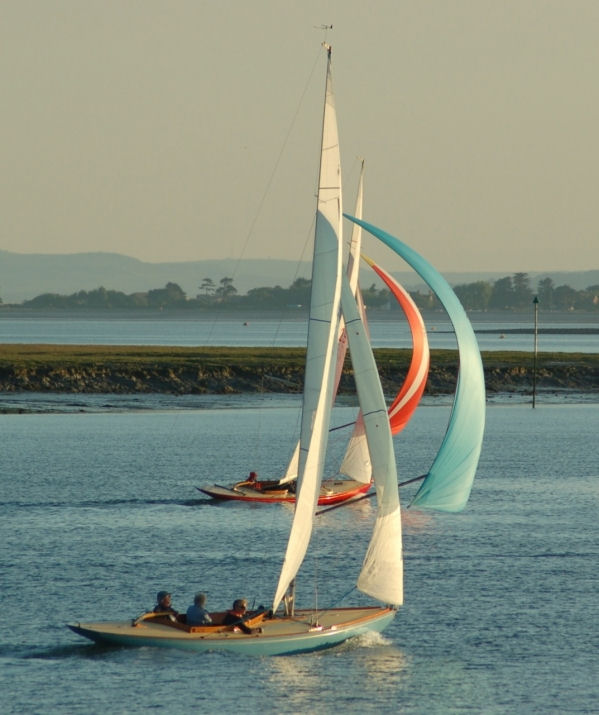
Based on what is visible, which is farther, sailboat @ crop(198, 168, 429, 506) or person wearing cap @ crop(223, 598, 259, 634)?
sailboat @ crop(198, 168, 429, 506)

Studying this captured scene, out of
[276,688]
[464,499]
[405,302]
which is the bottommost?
[276,688]

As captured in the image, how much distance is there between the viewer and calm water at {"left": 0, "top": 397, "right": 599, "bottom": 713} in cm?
3434

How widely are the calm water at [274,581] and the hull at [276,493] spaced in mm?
808

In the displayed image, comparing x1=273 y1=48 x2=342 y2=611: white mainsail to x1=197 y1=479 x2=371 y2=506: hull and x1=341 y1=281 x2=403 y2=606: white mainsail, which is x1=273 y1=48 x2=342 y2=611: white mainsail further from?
x1=197 y1=479 x2=371 y2=506: hull

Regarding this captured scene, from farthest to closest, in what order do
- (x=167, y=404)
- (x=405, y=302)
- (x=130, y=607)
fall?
(x=167, y=404)
(x=405, y=302)
(x=130, y=607)

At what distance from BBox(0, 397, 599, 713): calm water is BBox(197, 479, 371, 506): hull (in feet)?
2.65

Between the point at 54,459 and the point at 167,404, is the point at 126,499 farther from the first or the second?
the point at 167,404

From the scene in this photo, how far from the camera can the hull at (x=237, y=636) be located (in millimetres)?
35500

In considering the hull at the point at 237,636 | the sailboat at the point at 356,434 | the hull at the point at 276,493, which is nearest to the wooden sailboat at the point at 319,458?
the hull at the point at 237,636

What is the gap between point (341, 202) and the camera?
3588 centimetres

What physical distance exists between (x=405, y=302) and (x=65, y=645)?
88.7 ft

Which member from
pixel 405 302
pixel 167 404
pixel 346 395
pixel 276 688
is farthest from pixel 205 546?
pixel 346 395

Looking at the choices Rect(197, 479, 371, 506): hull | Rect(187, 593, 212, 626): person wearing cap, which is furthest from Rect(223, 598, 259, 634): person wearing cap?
Rect(197, 479, 371, 506): hull

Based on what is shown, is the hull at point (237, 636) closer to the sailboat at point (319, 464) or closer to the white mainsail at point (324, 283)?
the sailboat at point (319, 464)
